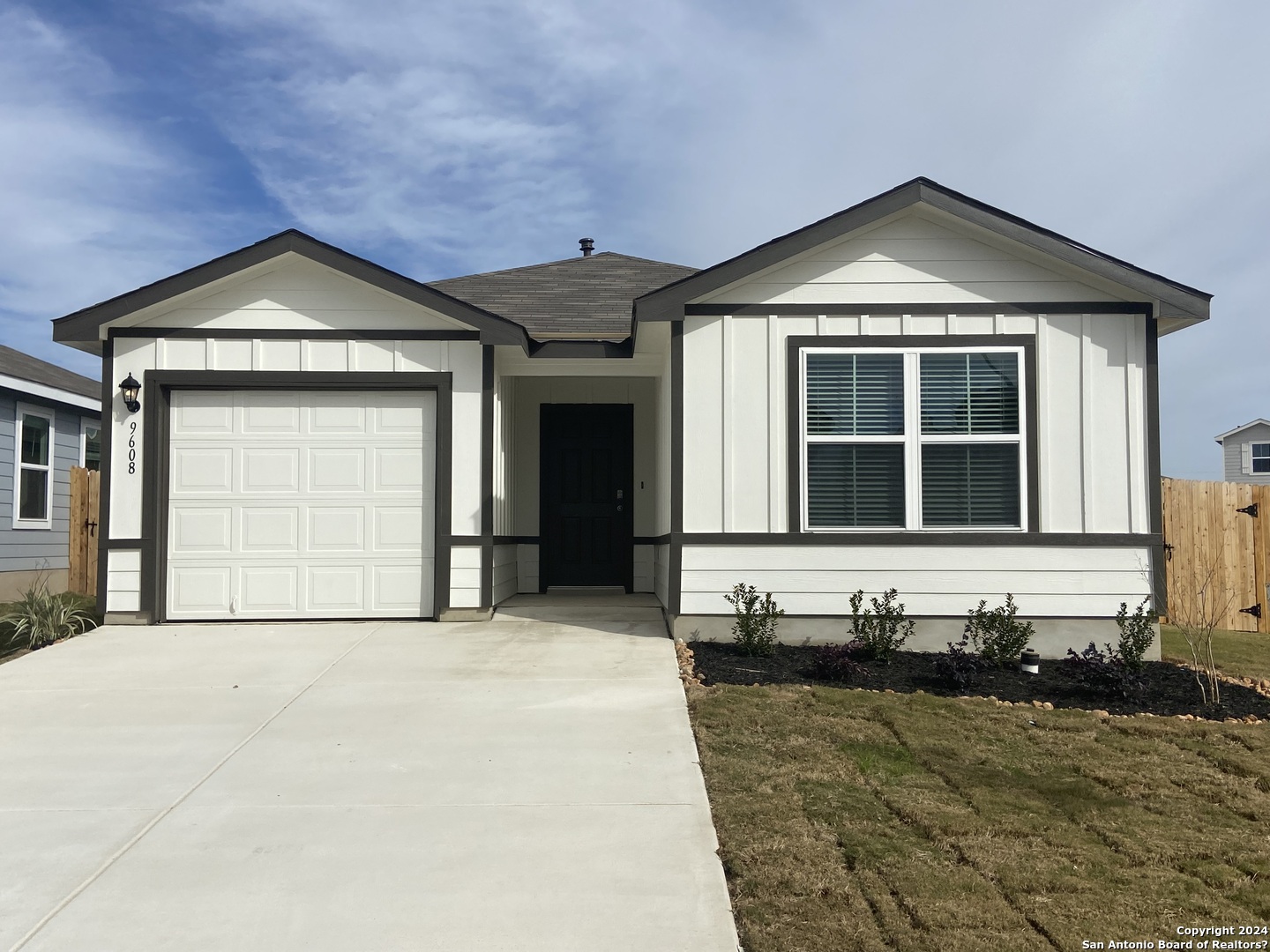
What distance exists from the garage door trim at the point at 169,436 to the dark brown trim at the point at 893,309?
2678 mm

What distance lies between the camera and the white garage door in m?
8.52

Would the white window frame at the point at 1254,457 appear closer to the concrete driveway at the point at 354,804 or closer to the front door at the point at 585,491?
the front door at the point at 585,491

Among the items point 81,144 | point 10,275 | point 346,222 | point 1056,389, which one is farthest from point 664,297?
point 10,275

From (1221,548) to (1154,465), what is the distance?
3.54 meters

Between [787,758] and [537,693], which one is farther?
[537,693]

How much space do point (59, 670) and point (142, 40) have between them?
8.73 meters

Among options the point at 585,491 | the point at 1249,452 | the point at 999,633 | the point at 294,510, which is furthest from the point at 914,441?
the point at 1249,452

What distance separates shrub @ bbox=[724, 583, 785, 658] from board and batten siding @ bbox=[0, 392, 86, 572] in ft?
34.4

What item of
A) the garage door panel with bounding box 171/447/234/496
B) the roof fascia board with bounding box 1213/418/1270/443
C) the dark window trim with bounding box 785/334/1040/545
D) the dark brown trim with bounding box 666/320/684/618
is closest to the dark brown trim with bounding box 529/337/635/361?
the dark brown trim with bounding box 666/320/684/618

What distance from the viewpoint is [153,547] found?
27.4ft

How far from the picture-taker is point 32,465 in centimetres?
1303

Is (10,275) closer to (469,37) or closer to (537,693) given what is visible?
(469,37)

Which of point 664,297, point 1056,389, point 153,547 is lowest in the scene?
point 153,547

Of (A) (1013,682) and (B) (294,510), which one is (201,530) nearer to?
(B) (294,510)
